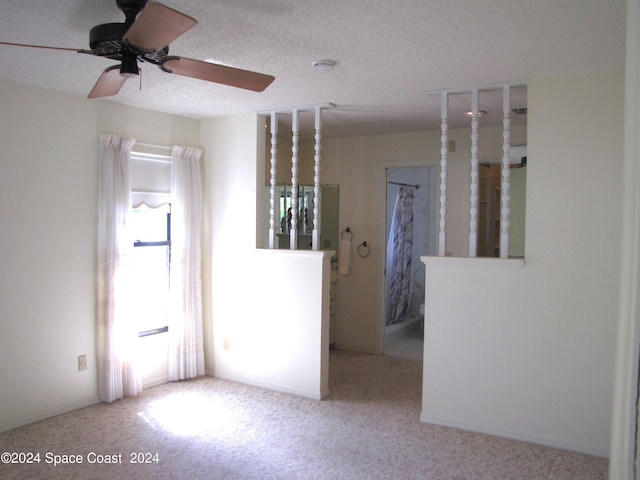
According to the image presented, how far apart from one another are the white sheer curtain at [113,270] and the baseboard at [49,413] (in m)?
0.10

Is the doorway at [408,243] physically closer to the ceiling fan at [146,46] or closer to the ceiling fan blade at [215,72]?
the ceiling fan blade at [215,72]

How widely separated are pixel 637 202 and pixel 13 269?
367cm

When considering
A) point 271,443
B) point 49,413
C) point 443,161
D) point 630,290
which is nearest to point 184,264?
point 49,413

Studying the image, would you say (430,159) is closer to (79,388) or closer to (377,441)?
(377,441)

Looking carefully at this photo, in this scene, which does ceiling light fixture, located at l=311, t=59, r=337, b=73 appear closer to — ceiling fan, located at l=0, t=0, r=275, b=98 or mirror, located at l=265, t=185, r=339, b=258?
ceiling fan, located at l=0, t=0, r=275, b=98

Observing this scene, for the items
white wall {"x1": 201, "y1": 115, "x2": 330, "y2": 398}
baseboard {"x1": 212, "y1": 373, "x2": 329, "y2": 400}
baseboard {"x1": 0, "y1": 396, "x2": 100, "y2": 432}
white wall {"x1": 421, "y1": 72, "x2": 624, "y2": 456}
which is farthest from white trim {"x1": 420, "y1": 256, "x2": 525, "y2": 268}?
baseboard {"x1": 0, "y1": 396, "x2": 100, "y2": 432}

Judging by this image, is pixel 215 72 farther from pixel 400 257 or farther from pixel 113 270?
pixel 400 257

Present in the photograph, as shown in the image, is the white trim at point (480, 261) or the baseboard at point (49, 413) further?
the baseboard at point (49, 413)

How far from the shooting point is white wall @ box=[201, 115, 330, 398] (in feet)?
13.2

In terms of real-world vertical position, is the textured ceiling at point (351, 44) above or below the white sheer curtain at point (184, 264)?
above

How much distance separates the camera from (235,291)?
440 cm

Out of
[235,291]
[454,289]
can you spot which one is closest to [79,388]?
[235,291]

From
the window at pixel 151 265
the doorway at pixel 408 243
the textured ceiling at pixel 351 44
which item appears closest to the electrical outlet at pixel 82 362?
the window at pixel 151 265

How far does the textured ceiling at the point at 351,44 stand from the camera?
215cm
